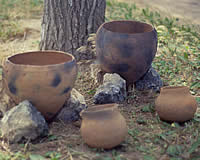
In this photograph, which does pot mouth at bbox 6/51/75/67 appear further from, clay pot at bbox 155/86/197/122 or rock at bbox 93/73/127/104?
clay pot at bbox 155/86/197/122

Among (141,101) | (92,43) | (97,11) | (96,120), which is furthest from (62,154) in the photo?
(97,11)

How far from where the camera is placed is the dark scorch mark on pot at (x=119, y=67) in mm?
3480

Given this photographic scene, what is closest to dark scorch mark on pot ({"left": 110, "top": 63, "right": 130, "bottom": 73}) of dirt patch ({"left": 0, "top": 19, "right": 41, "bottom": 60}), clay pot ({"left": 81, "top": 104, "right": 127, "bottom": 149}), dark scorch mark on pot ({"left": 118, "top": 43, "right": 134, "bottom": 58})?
dark scorch mark on pot ({"left": 118, "top": 43, "right": 134, "bottom": 58})

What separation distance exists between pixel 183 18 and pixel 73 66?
4.46 m

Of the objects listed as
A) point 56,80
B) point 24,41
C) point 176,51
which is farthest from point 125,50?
point 24,41

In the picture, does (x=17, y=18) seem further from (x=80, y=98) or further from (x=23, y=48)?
(x=80, y=98)

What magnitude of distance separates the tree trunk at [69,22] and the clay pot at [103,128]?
1980 millimetres

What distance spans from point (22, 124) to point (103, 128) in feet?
1.96

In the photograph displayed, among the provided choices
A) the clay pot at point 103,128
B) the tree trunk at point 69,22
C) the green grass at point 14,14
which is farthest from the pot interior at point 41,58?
the green grass at point 14,14

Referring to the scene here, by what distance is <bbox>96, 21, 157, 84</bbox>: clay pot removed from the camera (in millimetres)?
3377

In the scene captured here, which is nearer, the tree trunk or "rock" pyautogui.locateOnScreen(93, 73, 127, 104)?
"rock" pyautogui.locateOnScreen(93, 73, 127, 104)

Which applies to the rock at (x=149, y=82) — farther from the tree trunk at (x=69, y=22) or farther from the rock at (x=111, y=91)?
the tree trunk at (x=69, y=22)

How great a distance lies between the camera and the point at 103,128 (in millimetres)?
2412

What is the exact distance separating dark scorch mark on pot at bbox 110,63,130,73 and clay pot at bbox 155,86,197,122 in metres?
0.67
